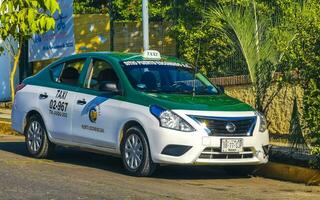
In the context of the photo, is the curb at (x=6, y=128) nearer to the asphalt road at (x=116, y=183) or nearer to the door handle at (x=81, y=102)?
the asphalt road at (x=116, y=183)

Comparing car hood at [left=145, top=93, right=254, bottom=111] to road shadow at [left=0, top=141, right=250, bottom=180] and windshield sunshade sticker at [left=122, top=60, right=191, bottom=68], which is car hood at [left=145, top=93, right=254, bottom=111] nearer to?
windshield sunshade sticker at [left=122, top=60, right=191, bottom=68]

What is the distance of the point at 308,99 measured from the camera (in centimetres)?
1006

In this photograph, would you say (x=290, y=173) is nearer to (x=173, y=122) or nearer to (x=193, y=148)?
(x=193, y=148)

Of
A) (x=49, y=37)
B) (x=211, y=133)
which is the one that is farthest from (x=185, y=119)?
(x=49, y=37)

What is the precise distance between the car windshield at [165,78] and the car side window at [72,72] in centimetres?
95

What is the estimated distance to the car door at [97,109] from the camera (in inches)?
416

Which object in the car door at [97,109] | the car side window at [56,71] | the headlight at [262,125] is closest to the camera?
the headlight at [262,125]

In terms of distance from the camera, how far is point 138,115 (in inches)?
396

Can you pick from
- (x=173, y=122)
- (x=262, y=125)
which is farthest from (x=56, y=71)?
(x=262, y=125)

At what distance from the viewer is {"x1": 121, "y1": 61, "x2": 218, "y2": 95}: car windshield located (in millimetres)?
10656

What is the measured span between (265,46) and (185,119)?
2.56 m

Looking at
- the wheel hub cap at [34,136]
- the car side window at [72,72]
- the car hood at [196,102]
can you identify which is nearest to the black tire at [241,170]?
the car hood at [196,102]

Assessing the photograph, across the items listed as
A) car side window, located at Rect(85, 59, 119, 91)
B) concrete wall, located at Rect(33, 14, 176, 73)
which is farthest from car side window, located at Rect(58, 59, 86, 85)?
concrete wall, located at Rect(33, 14, 176, 73)

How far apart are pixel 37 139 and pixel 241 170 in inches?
126
